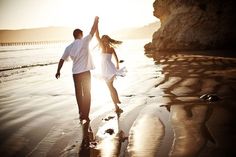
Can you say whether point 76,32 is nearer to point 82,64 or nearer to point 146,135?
point 82,64

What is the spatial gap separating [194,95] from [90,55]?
2904 mm

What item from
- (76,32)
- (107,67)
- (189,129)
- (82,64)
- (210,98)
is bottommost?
(189,129)

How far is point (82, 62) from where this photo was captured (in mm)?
5562

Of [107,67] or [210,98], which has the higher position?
[107,67]

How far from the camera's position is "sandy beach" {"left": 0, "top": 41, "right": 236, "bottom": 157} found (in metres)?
3.93

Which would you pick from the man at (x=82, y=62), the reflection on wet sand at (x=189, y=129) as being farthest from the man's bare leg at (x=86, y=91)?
the reflection on wet sand at (x=189, y=129)

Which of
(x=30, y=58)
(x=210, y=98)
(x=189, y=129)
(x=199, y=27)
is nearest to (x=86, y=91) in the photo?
(x=189, y=129)

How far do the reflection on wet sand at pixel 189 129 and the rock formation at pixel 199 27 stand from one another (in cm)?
1679

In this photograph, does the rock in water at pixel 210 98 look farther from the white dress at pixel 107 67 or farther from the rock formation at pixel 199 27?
the rock formation at pixel 199 27

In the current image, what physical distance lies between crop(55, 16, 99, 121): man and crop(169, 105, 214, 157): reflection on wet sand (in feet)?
5.90

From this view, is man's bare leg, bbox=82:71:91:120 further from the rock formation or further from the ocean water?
the rock formation

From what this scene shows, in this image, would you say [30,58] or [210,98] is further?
→ [30,58]

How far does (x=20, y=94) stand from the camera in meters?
9.00

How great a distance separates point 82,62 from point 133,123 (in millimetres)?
1610
